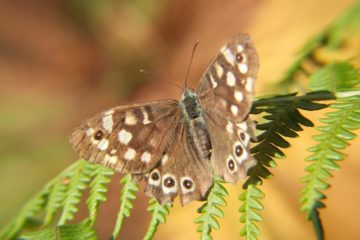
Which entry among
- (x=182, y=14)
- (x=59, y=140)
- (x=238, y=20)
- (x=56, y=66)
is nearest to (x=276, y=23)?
(x=238, y=20)

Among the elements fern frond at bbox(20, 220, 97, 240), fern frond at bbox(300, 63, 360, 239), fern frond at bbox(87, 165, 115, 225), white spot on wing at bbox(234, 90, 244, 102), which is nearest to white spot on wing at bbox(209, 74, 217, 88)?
white spot on wing at bbox(234, 90, 244, 102)

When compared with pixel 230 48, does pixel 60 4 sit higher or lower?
higher

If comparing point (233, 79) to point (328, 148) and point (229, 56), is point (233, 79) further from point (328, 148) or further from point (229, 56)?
point (328, 148)

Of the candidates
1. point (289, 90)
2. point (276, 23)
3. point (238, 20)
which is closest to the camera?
point (289, 90)

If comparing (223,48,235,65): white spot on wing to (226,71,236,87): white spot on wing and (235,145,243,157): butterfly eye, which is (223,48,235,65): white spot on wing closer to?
(226,71,236,87): white spot on wing

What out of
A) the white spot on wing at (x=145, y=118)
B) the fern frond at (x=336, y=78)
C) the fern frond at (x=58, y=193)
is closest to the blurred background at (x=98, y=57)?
the fern frond at (x=336, y=78)

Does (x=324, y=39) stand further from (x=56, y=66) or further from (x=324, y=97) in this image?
(x=56, y=66)

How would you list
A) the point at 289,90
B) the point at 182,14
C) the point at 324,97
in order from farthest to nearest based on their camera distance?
1. the point at 182,14
2. the point at 289,90
3. the point at 324,97
